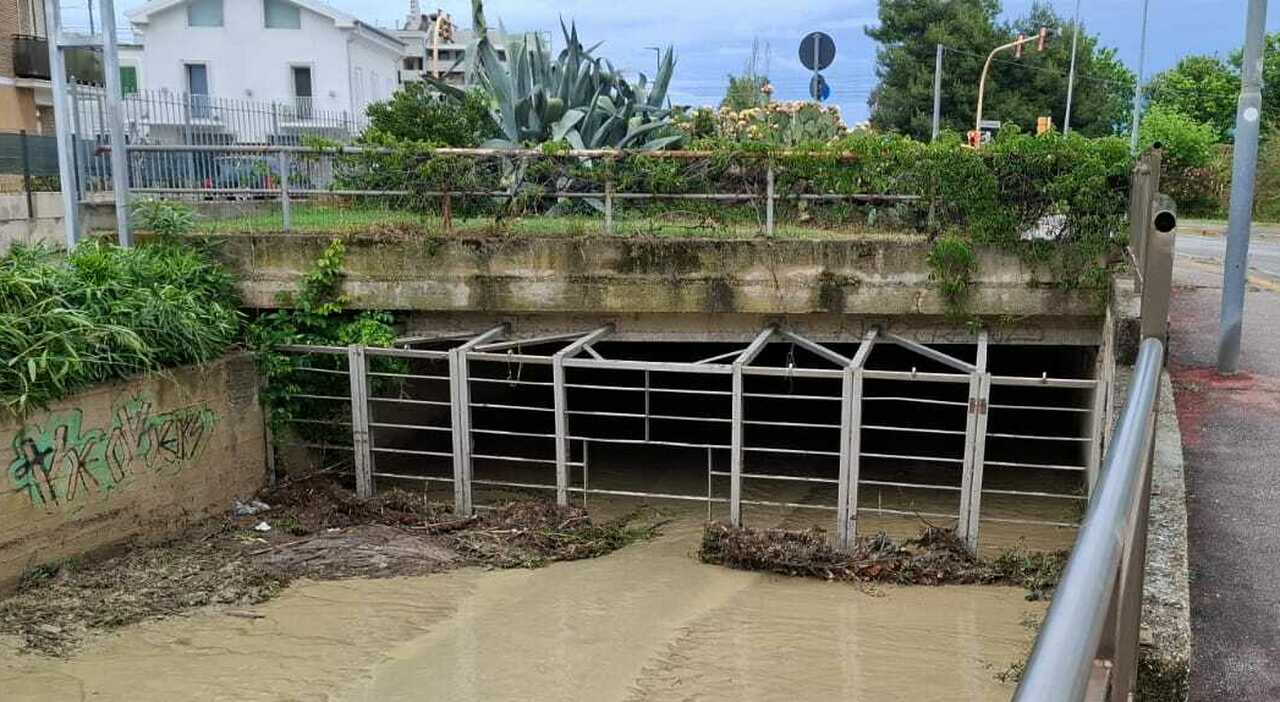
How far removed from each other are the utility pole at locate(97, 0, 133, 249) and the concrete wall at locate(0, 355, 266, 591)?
221cm

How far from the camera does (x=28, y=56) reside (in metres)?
26.5

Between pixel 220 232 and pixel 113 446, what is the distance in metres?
3.22

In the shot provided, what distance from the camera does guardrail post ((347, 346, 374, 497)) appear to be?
36.9 ft

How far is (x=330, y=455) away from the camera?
40.1ft

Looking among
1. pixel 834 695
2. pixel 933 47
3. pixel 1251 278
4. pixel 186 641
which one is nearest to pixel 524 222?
pixel 186 641

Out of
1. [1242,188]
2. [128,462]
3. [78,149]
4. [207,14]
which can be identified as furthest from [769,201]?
[207,14]

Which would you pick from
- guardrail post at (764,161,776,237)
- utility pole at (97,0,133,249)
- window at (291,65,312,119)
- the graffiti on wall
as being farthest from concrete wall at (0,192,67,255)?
window at (291,65,312,119)

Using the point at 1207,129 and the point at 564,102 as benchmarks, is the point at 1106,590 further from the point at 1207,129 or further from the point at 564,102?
the point at 1207,129

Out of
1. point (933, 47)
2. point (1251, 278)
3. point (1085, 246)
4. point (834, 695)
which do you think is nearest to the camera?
point (834, 695)

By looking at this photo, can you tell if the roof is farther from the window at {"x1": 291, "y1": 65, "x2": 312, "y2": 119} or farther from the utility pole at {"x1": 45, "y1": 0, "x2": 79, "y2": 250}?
the utility pole at {"x1": 45, "y1": 0, "x2": 79, "y2": 250}

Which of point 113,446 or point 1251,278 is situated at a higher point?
point 1251,278

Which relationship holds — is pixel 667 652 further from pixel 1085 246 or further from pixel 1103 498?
pixel 1103 498

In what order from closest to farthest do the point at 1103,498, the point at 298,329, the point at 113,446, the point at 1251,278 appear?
the point at 1103,498
the point at 113,446
the point at 298,329
the point at 1251,278

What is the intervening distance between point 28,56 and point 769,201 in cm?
2382
